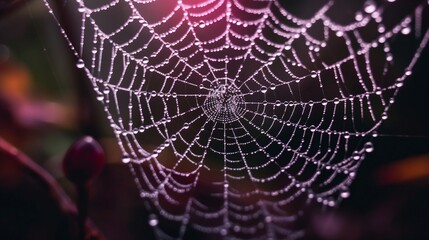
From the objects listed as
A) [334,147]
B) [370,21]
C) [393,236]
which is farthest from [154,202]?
[370,21]

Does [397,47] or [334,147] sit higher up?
[397,47]

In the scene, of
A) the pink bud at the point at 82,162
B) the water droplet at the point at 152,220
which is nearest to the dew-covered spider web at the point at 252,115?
the water droplet at the point at 152,220

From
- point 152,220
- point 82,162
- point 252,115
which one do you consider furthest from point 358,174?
point 82,162

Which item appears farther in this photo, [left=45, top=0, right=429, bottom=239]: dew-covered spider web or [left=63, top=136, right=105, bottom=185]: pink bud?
[left=45, top=0, right=429, bottom=239]: dew-covered spider web

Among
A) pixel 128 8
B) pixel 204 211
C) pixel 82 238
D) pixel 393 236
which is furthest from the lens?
pixel 128 8

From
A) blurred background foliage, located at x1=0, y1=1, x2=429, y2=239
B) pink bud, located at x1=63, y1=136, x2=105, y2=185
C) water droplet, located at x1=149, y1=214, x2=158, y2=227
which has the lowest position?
water droplet, located at x1=149, y1=214, x2=158, y2=227

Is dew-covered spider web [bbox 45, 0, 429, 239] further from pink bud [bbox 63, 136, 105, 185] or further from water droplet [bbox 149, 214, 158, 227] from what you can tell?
pink bud [bbox 63, 136, 105, 185]

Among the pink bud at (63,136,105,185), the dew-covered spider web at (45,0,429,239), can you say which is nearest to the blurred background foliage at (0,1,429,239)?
the dew-covered spider web at (45,0,429,239)

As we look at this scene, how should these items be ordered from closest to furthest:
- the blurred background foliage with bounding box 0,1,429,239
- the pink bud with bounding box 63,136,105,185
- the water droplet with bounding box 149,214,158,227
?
the pink bud with bounding box 63,136,105,185 → the water droplet with bounding box 149,214,158,227 → the blurred background foliage with bounding box 0,1,429,239

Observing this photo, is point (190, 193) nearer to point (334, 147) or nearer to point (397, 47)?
point (334, 147)
